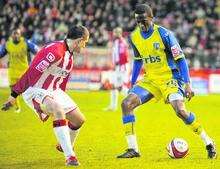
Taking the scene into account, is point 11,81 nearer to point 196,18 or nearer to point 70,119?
point 70,119

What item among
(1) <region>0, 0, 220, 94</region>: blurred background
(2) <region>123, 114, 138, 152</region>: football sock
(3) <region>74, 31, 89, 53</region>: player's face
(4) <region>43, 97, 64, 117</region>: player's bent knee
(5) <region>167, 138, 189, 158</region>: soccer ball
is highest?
(3) <region>74, 31, 89, 53</region>: player's face

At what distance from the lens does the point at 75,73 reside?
3347 centimetres

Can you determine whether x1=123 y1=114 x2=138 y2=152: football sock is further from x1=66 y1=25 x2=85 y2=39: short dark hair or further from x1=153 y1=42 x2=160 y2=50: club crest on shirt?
x1=66 y1=25 x2=85 y2=39: short dark hair

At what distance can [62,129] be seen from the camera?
10289mm

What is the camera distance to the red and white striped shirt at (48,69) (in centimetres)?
1038

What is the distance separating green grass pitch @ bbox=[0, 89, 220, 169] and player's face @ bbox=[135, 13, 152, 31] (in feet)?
7.36

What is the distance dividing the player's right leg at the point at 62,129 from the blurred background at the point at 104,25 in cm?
2224

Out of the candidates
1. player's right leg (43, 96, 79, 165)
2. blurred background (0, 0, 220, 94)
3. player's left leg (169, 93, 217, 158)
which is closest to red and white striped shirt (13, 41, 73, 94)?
player's right leg (43, 96, 79, 165)

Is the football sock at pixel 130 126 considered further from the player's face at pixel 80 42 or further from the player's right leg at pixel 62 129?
the player's face at pixel 80 42

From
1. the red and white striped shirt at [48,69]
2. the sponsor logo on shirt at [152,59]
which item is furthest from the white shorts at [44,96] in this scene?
the sponsor logo on shirt at [152,59]

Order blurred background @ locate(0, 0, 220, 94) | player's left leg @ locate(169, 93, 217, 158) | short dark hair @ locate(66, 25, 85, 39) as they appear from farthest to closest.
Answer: blurred background @ locate(0, 0, 220, 94) < player's left leg @ locate(169, 93, 217, 158) < short dark hair @ locate(66, 25, 85, 39)

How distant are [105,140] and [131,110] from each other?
119 inches

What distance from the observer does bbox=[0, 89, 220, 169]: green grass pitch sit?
10938 millimetres

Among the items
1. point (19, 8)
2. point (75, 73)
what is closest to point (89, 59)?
point (75, 73)
